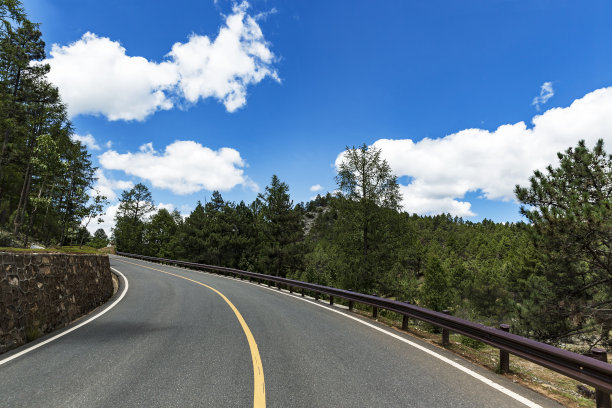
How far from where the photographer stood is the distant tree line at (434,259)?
29.9ft

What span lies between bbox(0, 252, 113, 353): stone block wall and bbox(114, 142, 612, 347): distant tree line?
13.6 meters

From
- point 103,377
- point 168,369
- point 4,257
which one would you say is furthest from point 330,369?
point 4,257

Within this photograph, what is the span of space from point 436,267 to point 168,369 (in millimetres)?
32442

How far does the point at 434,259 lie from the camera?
Result: 33.0 m

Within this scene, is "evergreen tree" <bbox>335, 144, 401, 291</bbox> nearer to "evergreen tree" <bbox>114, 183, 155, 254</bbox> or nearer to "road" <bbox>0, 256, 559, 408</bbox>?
"road" <bbox>0, 256, 559, 408</bbox>

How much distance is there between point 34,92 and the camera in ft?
79.4

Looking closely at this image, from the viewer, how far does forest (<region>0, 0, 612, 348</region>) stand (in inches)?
367

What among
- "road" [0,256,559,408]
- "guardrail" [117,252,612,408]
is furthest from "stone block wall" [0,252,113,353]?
"guardrail" [117,252,612,408]

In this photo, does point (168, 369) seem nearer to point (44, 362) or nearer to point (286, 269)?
point (44, 362)

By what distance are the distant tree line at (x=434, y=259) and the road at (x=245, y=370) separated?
675cm

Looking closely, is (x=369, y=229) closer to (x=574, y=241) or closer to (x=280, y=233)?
(x=574, y=241)

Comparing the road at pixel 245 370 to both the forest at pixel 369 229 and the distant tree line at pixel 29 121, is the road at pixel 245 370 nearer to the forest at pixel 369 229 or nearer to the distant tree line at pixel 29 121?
the forest at pixel 369 229

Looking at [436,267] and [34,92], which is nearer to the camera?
[34,92]

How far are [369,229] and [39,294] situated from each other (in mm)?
17534
